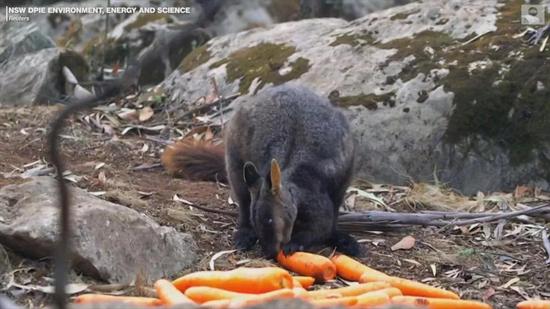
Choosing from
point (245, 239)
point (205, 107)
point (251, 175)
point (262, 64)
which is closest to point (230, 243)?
point (245, 239)

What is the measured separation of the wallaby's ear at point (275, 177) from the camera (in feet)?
17.6

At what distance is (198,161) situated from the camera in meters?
7.15

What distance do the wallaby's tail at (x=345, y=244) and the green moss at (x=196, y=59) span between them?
4.47m

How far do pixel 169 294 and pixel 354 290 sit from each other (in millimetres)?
985

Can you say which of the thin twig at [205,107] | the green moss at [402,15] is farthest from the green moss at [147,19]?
the green moss at [402,15]

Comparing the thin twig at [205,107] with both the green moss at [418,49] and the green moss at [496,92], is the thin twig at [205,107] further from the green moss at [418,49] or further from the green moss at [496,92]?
the green moss at [418,49]

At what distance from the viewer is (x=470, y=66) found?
7578mm

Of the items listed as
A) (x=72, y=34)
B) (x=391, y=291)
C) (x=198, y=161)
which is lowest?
(x=72, y=34)

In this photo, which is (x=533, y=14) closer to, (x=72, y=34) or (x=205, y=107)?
(x=205, y=107)

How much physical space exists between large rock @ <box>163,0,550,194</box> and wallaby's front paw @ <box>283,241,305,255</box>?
207cm

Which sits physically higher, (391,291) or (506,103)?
(391,291)

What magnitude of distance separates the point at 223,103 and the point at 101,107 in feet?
4.94

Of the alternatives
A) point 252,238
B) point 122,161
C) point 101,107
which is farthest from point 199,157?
point 101,107

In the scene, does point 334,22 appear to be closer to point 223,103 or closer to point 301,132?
point 223,103
